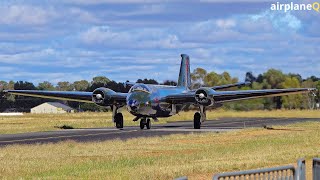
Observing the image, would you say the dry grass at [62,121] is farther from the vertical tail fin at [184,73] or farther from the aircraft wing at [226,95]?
the aircraft wing at [226,95]

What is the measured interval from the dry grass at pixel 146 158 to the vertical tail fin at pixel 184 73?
88.8 ft

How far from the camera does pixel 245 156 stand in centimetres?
2289

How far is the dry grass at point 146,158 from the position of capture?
58.9ft

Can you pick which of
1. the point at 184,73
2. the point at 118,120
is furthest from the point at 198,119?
the point at 184,73

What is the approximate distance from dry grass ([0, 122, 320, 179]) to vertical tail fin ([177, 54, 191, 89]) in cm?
2707

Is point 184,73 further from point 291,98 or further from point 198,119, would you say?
point 291,98

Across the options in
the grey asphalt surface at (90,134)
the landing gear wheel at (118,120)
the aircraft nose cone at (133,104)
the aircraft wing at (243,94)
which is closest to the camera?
the grey asphalt surface at (90,134)

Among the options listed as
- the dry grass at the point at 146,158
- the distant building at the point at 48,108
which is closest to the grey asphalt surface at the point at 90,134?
the dry grass at the point at 146,158

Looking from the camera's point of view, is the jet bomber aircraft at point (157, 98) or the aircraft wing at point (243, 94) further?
the aircraft wing at point (243, 94)

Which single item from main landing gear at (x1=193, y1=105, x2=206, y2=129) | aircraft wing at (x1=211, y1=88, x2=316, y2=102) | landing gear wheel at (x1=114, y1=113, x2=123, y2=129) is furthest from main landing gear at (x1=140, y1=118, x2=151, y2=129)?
aircraft wing at (x1=211, y1=88, x2=316, y2=102)

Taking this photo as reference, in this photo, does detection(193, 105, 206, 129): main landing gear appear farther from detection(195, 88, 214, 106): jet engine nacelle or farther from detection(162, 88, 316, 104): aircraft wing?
detection(162, 88, 316, 104): aircraft wing

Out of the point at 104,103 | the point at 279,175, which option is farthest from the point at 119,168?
the point at 104,103

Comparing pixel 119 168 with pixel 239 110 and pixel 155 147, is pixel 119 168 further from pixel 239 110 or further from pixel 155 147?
pixel 239 110

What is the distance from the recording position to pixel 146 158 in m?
22.8
